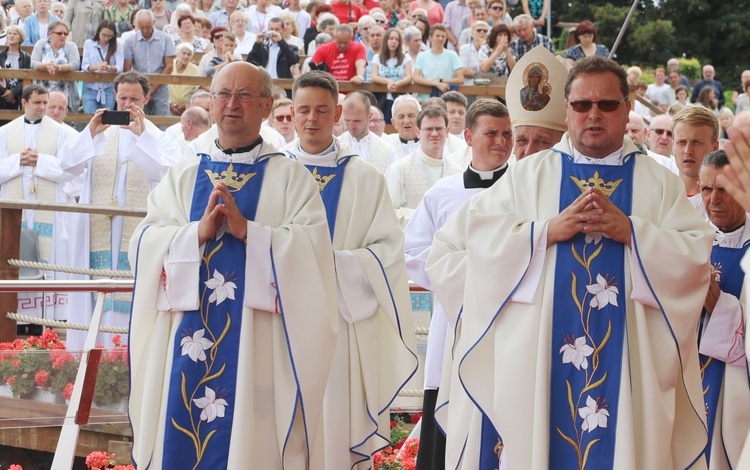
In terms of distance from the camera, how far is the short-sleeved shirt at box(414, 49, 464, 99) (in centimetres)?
1448

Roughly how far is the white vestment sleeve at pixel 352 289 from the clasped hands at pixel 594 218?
1.41m

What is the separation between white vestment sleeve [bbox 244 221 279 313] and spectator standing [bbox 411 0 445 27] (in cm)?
1309

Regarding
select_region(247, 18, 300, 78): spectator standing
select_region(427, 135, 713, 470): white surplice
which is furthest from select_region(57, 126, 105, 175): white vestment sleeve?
select_region(427, 135, 713, 470): white surplice

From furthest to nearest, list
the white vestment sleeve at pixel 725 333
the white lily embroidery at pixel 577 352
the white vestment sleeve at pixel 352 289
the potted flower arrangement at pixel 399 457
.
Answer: the potted flower arrangement at pixel 399 457 → the white vestment sleeve at pixel 352 289 → the white vestment sleeve at pixel 725 333 → the white lily embroidery at pixel 577 352

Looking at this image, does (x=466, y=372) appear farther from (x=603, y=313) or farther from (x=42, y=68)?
(x=42, y=68)

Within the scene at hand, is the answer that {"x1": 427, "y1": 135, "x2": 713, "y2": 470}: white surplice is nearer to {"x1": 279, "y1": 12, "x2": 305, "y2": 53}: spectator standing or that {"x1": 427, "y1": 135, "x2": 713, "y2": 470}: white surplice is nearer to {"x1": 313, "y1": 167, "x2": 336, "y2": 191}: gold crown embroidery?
{"x1": 313, "y1": 167, "x2": 336, "y2": 191}: gold crown embroidery

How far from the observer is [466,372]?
4.40m

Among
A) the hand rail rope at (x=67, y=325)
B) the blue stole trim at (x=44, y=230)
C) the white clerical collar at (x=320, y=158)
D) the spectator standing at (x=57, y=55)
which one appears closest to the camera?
the white clerical collar at (x=320, y=158)

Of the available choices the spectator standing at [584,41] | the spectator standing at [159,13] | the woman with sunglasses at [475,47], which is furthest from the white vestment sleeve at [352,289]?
the spectator standing at [159,13]

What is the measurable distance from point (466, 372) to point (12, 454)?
3117 millimetres

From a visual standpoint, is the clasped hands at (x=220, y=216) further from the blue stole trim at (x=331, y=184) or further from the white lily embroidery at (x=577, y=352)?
the white lily embroidery at (x=577, y=352)

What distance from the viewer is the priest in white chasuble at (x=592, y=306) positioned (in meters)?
4.16

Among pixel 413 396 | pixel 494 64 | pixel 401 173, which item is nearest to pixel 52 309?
pixel 401 173

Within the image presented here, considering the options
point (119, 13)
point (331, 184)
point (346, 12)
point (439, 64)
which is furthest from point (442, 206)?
point (346, 12)
